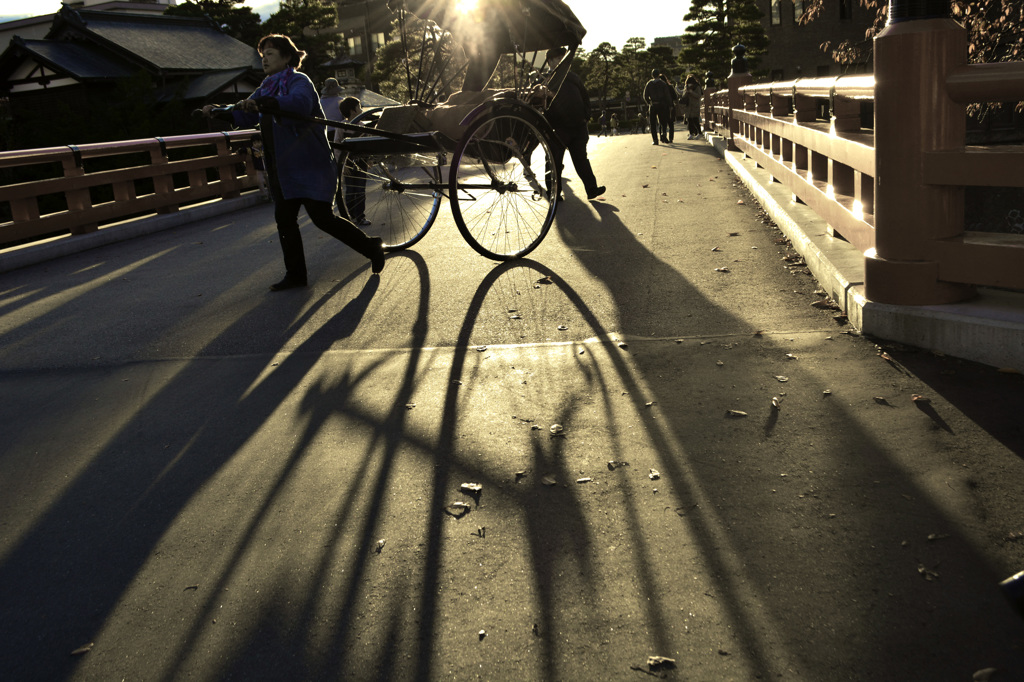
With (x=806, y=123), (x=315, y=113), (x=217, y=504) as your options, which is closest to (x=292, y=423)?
(x=217, y=504)

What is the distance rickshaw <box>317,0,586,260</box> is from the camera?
6734 millimetres

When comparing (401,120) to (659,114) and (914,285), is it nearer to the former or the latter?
(914,285)

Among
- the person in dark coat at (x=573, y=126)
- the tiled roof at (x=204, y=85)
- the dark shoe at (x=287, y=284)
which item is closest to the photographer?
the dark shoe at (x=287, y=284)

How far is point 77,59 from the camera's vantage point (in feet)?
102

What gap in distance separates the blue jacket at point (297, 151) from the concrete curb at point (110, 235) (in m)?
4.66

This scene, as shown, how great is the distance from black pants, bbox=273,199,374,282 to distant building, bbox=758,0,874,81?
146 ft

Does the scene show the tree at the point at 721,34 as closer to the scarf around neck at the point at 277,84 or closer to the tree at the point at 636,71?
the tree at the point at 636,71

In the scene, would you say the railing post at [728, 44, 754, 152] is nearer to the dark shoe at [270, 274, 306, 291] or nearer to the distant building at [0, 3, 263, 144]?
the dark shoe at [270, 274, 306, 291]

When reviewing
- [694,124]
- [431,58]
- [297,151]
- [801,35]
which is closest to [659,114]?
[694,124]

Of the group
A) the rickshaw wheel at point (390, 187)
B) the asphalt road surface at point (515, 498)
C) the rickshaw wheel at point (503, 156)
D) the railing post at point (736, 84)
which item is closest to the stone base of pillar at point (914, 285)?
the asphalt road surface at point (515, 498)

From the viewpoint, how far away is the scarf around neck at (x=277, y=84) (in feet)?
20.7

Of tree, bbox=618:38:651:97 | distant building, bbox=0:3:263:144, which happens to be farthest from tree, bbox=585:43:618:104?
distant building, bbox=0:3:263:144

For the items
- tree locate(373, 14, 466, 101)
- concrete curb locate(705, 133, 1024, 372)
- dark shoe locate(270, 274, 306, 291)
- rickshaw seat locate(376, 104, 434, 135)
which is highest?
tree locate(373, 14, 466, 101)

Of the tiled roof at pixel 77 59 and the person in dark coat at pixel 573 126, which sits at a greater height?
the tiled roof at pixel 77 59
